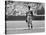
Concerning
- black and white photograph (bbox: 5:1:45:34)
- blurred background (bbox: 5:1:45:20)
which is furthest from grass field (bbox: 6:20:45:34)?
blurred background (bbox: 5:1:45:20)

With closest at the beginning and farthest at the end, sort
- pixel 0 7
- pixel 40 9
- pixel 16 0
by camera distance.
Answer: pixel 0 7 < pixel 16 0 < pixel 40 9

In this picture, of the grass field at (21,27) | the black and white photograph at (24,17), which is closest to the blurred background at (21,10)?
the black and white photograph at (24,17)

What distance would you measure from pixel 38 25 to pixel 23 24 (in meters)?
0.67

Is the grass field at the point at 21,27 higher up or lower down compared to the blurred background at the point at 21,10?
lower down

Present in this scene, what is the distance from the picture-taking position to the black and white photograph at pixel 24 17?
2963 millimetres

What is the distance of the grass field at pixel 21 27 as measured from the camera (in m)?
2.96

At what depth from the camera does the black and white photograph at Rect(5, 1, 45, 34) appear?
2.96 metres

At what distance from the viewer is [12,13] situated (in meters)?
3.00

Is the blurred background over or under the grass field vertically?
over

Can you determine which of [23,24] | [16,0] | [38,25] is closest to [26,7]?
[16,0]

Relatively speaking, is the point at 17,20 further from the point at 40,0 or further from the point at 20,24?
the point at 40,0

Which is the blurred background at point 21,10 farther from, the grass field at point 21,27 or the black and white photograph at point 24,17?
the grass field at point 21,27

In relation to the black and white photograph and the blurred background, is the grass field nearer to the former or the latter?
the black and white photograph

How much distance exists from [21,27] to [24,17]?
431 mm
